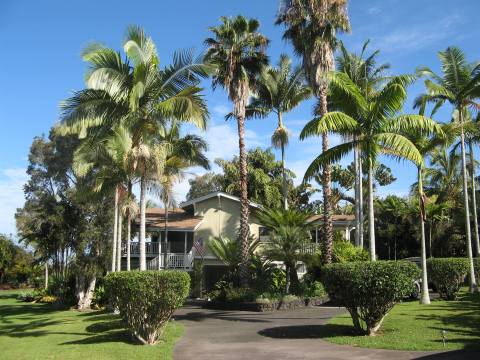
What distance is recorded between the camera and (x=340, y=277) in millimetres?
14055

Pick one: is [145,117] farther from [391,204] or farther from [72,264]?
[391,204]

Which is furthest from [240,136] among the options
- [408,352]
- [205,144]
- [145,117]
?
[408,352]

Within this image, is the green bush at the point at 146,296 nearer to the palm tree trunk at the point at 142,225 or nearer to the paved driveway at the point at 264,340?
the paved driveway at the point at 264,340

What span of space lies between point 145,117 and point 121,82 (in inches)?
56.3

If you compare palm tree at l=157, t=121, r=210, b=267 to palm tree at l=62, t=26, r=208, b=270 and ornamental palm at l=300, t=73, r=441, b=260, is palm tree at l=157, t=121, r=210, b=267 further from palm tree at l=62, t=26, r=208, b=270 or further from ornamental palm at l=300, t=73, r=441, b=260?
ornamental palm at l=300, t=73, r=441, b=260

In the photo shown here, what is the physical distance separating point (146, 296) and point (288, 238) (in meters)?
13.1

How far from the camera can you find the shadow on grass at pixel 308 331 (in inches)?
587

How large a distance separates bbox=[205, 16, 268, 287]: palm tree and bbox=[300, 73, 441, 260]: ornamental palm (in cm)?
906

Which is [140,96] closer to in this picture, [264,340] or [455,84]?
[264,340]

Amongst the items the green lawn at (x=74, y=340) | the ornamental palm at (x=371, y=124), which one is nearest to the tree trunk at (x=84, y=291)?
the green lawn at (x=74, y=340)

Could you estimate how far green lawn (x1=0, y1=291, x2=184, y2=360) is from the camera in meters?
13.1

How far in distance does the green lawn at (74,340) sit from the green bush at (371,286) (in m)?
4.95

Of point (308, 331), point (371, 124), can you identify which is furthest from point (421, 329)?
point (371, 124)

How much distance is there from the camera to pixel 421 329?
1470cm
